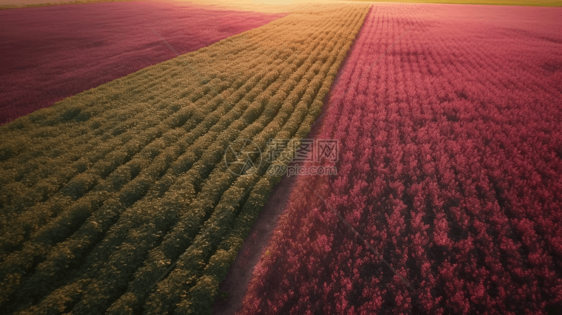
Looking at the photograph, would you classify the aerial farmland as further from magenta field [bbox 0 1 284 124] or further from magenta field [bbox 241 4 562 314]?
magenta field [bbox 0 1 284 124]

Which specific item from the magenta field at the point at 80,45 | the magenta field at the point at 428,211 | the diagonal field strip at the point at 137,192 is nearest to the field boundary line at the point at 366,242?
the magenta field at the point at 428,211

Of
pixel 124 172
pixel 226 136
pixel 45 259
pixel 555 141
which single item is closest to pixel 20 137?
pixel 124 172

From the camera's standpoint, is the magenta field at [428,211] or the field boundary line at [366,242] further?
the field boundary line at [366,242]

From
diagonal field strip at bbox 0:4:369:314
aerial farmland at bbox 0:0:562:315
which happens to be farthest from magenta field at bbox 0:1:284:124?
diagonal field strip at bbox 0:4:369:314

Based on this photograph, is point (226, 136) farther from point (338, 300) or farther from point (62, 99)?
point (62, 99)

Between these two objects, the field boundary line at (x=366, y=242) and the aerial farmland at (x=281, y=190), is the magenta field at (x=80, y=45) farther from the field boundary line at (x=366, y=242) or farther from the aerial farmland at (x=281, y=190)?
the field boundary line at (x=366, y=242)

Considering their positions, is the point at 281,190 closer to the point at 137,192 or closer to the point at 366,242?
the point at 366,242

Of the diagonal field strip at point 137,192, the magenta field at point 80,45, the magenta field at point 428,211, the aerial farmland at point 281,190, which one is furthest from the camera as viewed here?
the magenta field at point 80,45
